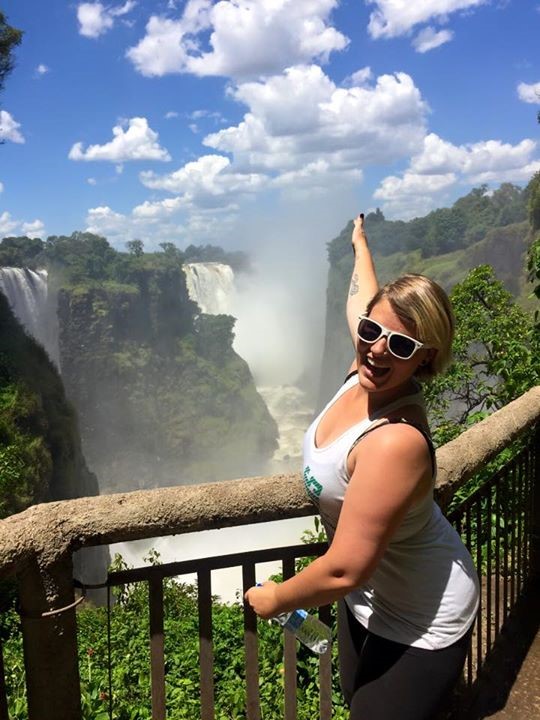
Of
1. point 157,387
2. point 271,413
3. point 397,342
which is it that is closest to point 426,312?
point 397,342

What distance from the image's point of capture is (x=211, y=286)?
241ft

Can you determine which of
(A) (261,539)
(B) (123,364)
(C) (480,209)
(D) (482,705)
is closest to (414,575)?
(D) (482,705)

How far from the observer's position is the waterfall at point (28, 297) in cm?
3716

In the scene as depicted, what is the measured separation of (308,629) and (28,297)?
40447mm

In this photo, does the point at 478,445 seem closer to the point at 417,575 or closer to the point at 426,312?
the point at 417,575

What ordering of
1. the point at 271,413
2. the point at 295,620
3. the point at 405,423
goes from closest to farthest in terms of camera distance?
the point at 405,423 < the point at 295,620 < the point at 271,413

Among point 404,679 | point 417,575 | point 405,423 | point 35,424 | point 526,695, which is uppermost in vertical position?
point 405,423

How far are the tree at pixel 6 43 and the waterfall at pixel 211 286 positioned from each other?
1803 inches

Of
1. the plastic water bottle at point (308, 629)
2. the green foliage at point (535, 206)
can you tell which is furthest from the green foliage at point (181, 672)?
the green foliage at point (535, 206)

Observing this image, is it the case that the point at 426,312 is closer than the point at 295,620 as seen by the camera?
Yes

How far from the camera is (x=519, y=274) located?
54.7m

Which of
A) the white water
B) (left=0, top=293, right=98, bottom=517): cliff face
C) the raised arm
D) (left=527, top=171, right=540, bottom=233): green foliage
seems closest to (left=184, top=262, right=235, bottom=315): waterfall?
the white water

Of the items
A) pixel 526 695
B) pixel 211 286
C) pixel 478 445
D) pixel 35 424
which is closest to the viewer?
pixel 478 445

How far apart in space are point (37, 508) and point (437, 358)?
106cm
